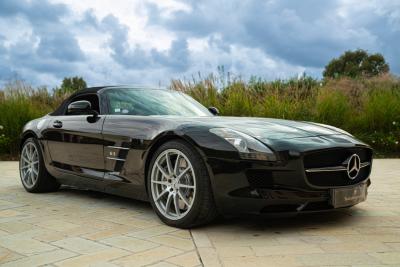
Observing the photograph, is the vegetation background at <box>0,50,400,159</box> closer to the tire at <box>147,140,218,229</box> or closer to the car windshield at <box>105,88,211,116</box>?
the car windshield at <box>105,88,211,116</box>

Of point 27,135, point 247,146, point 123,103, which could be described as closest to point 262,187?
point 247,146

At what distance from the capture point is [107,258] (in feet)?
11.7

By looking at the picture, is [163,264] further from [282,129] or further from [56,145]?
[56,145]

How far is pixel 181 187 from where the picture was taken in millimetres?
4406

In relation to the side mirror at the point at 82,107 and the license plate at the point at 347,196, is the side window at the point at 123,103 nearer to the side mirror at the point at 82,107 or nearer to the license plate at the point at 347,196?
the side mirror at the point at 82,107

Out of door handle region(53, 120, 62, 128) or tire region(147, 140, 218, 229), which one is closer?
tire region(147, 140, 218, 229)

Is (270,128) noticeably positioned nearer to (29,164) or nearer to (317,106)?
(29,164)

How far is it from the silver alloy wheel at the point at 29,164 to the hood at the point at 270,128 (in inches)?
101

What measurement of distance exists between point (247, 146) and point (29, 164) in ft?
11.7

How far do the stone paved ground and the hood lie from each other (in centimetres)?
75

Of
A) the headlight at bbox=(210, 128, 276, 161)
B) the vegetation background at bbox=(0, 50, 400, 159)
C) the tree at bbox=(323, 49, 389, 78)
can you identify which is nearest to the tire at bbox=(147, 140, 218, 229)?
the headlight at bbox=(210, 128, 276, 161)

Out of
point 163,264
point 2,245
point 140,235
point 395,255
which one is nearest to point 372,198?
point 395,255

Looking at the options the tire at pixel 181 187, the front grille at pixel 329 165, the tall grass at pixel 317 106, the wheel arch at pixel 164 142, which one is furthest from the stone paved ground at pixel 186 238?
the tall grass at pixel 317 106

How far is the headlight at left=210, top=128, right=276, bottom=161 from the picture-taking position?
13.1ft
